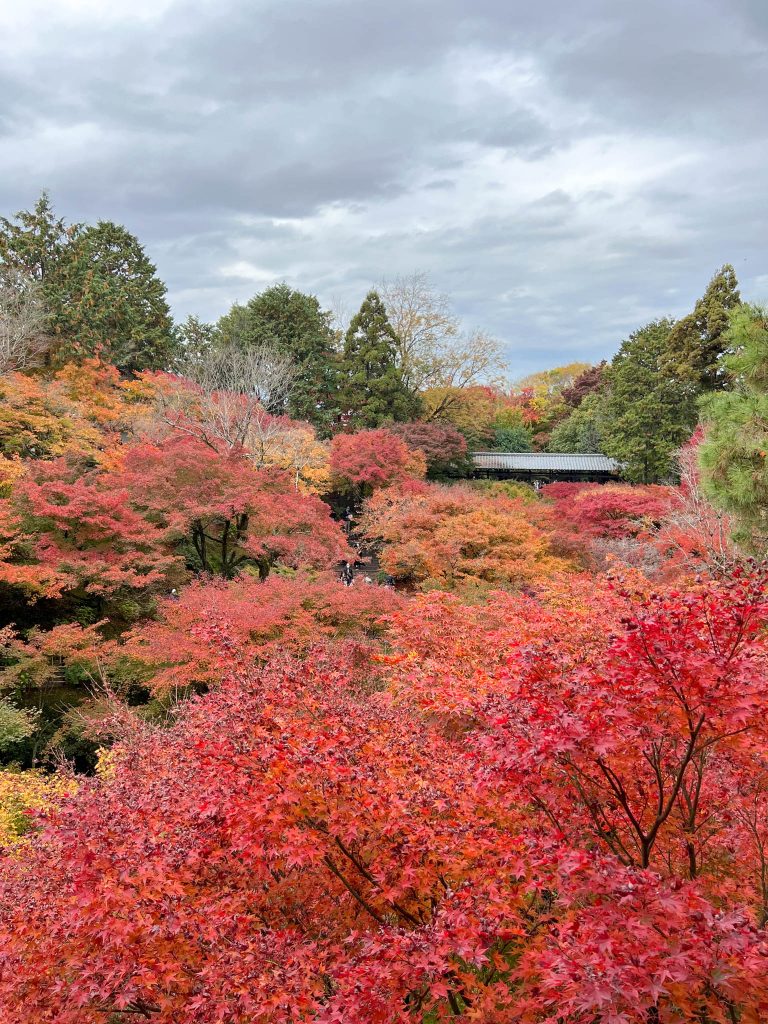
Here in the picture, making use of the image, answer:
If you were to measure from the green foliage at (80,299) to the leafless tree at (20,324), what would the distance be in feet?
1.57

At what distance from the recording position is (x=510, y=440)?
36.5 meters

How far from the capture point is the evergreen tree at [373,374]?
2980 centimetres

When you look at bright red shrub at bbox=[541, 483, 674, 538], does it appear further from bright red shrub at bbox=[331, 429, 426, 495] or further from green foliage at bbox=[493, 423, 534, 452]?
green foliage at bbox=[493, 423, 534, 452]

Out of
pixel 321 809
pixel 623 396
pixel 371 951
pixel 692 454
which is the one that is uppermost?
pixel 623 396

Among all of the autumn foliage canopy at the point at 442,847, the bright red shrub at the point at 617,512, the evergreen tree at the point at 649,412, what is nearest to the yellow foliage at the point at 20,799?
the autumn foliage canopy at the point at 442,847

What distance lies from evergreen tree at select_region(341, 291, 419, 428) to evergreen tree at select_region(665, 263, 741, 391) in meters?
11.9

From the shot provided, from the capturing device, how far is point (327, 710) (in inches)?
162

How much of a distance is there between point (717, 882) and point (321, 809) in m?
2.72

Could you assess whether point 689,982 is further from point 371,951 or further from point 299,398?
point 299,398

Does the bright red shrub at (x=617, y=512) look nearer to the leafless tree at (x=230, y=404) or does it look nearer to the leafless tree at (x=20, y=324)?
the leafless tree at (x=230, y=404)

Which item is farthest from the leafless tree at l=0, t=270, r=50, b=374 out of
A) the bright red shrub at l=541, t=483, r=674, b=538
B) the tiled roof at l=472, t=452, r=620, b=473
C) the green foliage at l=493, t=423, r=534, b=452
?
the green foliage at l=493, t=423, r=534, b=452

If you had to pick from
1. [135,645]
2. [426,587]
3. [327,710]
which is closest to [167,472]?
[135,645]

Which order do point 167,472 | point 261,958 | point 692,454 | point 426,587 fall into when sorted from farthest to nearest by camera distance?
1. point 692,454
2. point 426,587
3. point 167,472
4. point 261,958

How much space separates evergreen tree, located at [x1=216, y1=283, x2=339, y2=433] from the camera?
31.0m
